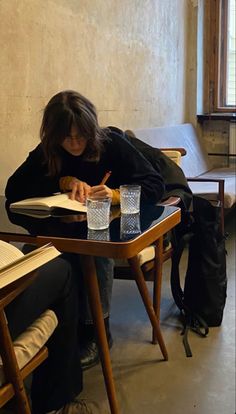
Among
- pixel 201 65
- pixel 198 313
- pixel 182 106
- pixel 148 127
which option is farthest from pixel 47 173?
pixel 201 65

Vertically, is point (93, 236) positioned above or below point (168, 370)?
above

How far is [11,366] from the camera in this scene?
112 centimetres

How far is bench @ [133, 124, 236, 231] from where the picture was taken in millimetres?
3521

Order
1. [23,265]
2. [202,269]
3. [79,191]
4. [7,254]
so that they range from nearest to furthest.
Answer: [23,265], [7,254], [79,191], [202,269]

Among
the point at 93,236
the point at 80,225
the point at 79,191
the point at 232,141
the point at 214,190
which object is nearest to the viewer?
the point at 93,236

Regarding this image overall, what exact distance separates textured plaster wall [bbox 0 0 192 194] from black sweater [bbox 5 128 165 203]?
49 centimetres

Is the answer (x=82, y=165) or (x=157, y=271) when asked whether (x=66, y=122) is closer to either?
(x=82, y=165)

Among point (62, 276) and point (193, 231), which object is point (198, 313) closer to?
point (193, 231)

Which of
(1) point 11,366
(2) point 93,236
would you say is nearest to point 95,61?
(2) point 93,236

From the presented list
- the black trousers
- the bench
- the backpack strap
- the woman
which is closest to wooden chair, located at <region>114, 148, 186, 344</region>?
the woman

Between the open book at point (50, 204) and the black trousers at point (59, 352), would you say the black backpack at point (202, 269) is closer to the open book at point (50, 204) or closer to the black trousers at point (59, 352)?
the open book at point (50, 204)

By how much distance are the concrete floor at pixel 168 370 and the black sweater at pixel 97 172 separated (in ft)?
2.22

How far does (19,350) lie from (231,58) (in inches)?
171

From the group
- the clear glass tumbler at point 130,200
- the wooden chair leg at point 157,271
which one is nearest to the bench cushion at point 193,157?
the wooden chair leg at point 157,271
